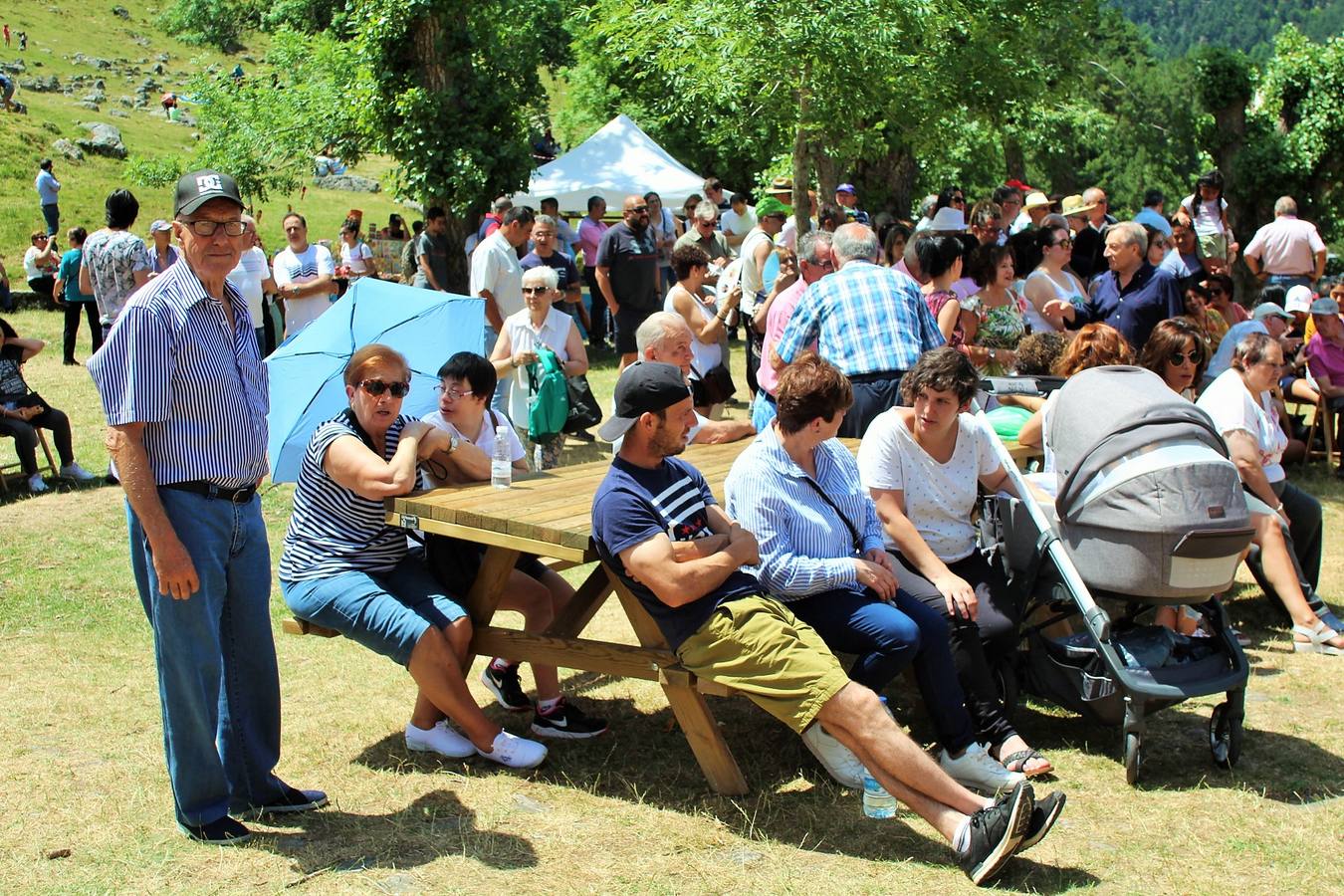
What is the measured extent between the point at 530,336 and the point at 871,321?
2546 millimetres

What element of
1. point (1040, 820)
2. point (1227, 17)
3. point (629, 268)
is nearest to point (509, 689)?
point (1040, 820)

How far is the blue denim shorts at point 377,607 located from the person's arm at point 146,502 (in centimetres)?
76

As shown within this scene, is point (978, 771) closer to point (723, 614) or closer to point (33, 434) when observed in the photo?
point (723, 614)

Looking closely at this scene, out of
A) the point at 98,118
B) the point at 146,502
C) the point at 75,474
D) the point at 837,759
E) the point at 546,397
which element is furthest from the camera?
the point at 98,118

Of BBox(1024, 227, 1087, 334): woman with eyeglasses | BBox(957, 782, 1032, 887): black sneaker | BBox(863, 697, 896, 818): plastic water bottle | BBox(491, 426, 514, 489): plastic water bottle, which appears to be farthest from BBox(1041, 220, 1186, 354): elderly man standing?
BBox(957, 782, 1032, 887): black sneaker

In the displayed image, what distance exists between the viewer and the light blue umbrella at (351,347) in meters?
6.50

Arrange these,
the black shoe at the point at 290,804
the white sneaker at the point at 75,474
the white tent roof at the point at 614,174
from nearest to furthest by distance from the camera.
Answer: the black shoe at the point at 290,804 → the white sneaker at the point at 75,474 → the white tent roof at the point at 614,174

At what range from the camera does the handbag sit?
796cm

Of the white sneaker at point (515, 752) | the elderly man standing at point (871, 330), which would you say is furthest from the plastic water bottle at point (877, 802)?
the elderly man standing at point (871, 330)

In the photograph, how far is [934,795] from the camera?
11.9 feet

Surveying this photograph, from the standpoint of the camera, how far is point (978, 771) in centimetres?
424

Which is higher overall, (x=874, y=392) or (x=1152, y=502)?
(x=874, y=392)

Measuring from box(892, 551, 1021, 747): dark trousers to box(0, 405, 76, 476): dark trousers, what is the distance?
6424 millimetres

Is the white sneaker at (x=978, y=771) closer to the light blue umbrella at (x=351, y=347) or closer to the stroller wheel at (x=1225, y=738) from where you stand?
the stroller wheel at (x=1225, y=738)
